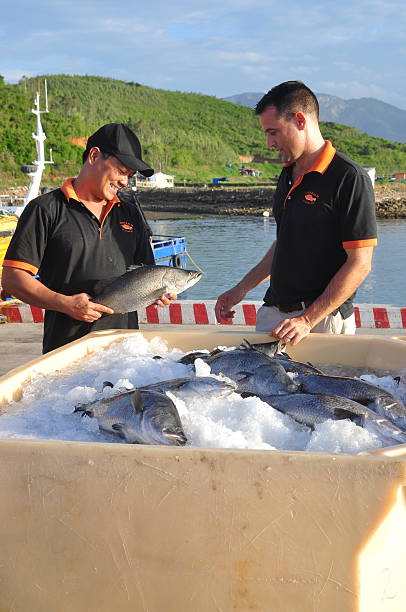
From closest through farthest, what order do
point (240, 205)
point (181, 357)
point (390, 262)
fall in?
point (181, 357), point (390, 262), point (240, 205)

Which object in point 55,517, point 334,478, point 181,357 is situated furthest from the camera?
point 181,357

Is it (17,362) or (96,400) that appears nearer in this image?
(96,400)

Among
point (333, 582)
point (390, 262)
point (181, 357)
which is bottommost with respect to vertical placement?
point (390, 262)

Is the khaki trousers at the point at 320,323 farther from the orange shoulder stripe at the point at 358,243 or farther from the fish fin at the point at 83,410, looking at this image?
the fish fin at the point at 83,410

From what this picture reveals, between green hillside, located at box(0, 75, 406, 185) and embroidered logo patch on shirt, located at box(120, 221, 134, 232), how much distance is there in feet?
246

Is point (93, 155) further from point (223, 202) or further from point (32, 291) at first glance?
point (223, 202)

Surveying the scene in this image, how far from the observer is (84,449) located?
2066mm

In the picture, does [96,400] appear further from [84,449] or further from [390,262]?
[390,262]

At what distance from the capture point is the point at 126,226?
4141 mm

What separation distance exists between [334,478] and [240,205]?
245 ft

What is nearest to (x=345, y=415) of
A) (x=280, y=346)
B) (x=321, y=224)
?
(x=280, y=346)

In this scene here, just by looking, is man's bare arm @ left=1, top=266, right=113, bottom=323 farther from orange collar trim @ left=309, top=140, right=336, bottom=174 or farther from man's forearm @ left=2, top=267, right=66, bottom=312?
orange collar trim @ left=309, top=140, right=336, bottom=174

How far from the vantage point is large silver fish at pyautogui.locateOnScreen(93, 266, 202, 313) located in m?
3.76

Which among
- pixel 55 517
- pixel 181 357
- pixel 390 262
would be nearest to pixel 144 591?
pixel 55 517
